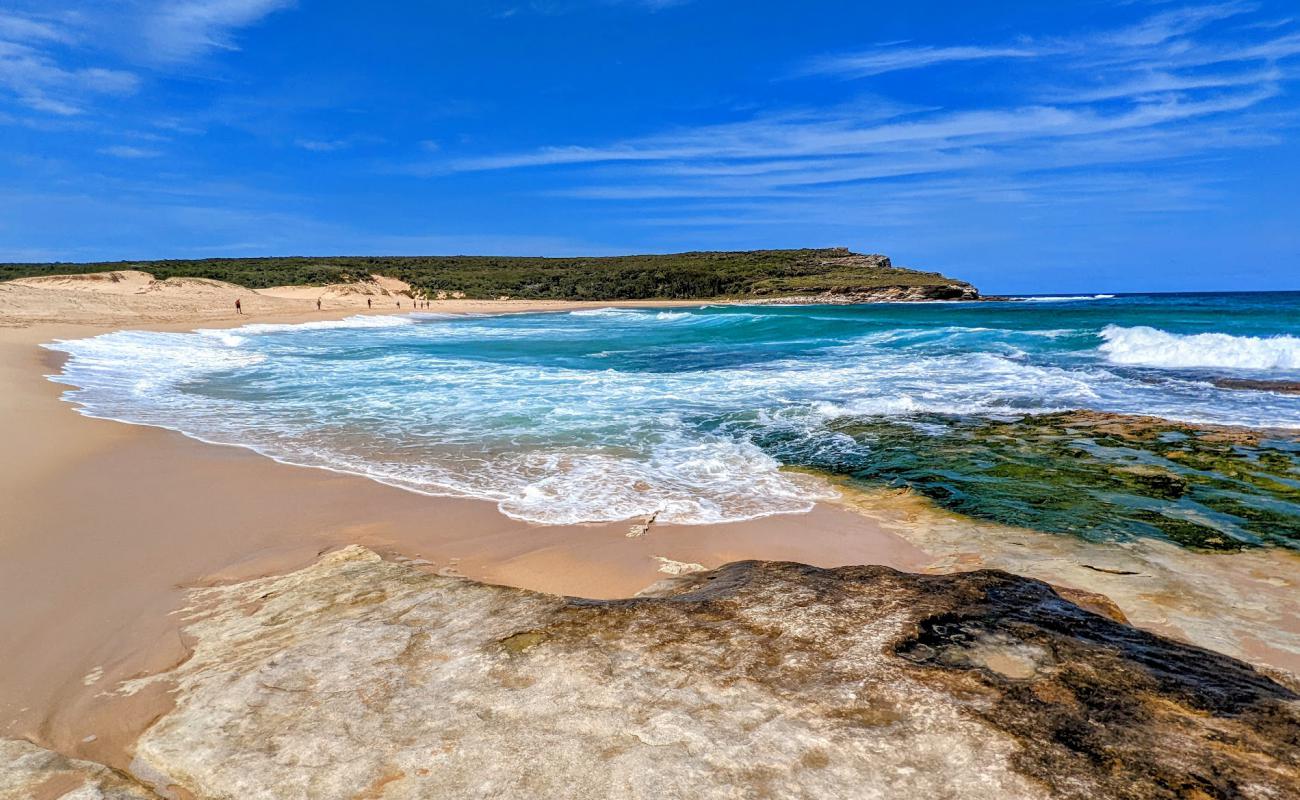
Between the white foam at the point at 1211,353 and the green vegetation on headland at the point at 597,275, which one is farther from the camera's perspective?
the green vegetation on headland at the point at 597,275

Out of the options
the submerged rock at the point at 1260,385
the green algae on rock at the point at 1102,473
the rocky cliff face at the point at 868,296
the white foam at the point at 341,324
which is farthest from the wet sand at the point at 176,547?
the rocky cliff face at the point at 868,296

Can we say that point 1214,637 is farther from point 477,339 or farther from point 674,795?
point 477,339

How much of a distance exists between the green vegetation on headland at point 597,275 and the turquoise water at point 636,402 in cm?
4876

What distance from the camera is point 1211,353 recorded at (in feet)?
59.0

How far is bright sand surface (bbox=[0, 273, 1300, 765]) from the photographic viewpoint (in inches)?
132

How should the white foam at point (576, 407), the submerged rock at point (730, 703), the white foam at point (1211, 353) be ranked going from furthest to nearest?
the white foam at point (1211, 353) < the white foam at point (576, 407) < the submerged rock at point (730, 703)

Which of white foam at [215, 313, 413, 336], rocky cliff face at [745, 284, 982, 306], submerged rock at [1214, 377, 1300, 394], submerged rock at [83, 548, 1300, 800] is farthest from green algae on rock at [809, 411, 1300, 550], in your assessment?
rocky cliff face at [745, 284, 982, 306]

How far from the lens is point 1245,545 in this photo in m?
5.22

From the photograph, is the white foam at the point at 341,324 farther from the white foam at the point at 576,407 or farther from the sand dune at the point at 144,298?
the white foam at the point at 576,407

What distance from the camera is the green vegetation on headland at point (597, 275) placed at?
66250mm

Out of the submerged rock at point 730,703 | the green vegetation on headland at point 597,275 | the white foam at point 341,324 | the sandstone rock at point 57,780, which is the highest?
the green vegetation on headland at point 597,275

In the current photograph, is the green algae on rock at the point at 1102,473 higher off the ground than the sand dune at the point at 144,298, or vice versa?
the sand dune at the point at 144,298

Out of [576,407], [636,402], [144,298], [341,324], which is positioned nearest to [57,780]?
[576,407]

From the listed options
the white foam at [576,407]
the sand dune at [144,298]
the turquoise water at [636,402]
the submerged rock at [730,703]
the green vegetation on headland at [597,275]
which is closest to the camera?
the submerged rock at [730,703]
